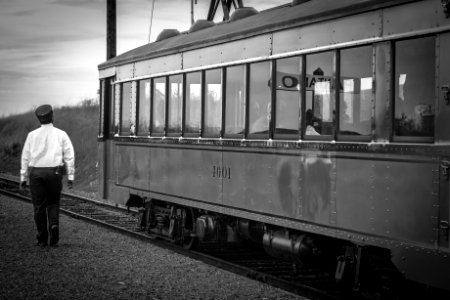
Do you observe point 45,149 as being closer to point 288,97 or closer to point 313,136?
point 288,97

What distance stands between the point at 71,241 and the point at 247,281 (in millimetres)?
3875

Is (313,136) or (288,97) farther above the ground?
(288,97)

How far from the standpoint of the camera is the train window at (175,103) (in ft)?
35.2

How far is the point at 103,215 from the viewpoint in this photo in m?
15.1

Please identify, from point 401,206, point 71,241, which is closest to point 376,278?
point 401,206

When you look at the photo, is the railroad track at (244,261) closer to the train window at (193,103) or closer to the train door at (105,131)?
the train door at (105,131)

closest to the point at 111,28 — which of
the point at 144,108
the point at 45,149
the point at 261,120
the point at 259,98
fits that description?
the point at 144,108

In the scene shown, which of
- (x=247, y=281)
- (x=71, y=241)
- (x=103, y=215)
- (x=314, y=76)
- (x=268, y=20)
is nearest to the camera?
(x=314, y=76)

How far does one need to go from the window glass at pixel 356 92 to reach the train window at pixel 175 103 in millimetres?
3809

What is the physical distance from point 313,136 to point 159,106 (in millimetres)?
4208

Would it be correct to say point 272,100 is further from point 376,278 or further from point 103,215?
point 103,215

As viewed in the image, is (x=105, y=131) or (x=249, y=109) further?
(x=105, y=131)

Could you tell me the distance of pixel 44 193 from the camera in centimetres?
1020

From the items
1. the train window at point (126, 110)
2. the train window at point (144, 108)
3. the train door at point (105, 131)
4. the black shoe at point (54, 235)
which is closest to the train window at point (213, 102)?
the train window at point (144, 108)
